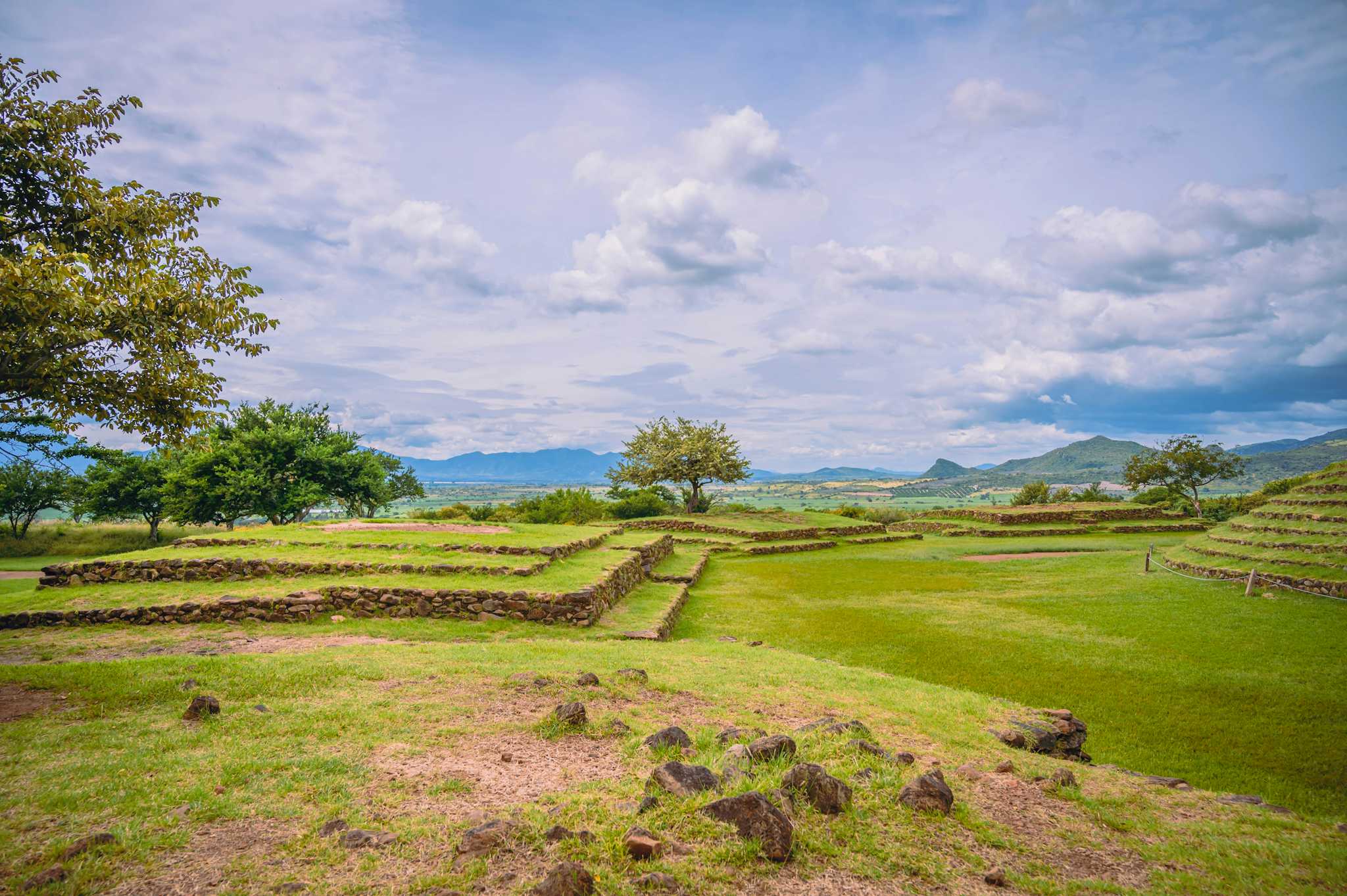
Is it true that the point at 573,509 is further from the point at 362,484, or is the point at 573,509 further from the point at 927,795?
the point at 927,795

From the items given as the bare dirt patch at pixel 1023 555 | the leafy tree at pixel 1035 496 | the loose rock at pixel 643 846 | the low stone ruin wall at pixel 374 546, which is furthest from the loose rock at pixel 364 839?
the leafy tree at pixel 1035 496

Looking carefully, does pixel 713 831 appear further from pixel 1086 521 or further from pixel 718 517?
pixel 1086 521

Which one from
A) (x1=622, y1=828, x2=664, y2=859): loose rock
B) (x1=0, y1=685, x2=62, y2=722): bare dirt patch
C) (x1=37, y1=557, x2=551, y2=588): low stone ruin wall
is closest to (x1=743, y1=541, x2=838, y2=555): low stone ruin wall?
(x1=37, y1=557, x2=551, y2=588): low stone ruin wall

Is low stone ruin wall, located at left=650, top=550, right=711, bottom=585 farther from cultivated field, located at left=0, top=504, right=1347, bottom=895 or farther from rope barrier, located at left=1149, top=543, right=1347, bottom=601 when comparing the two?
rope barrier, located at left=1149, top=543, right=1347, bottom=601

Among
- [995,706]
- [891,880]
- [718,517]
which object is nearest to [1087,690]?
[995,706]

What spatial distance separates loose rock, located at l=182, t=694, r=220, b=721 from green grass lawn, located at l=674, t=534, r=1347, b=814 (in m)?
10.5

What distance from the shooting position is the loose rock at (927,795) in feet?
15.4

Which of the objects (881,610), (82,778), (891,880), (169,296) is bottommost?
(881,610)

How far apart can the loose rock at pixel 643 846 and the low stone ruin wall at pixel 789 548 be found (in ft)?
99.9

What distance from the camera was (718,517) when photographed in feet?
141

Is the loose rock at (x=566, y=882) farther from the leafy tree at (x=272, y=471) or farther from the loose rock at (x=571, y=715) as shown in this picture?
the leafy tree at (x=272, y=471)

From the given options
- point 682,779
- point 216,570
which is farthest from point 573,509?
point 682,779

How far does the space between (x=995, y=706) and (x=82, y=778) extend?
33.6 ft

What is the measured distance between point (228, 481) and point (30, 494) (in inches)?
651
